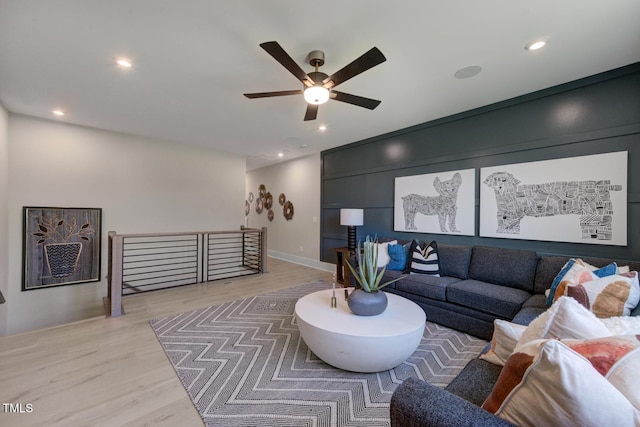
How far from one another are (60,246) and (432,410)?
18.1 ft

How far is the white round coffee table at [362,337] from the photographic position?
1.90 metres

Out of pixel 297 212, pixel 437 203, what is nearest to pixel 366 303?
pixel 437 203

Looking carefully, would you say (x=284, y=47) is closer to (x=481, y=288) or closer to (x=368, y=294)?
(x=368, y=294)

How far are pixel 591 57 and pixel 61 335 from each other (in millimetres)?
5695

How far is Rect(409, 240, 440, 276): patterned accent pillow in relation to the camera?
3402 mm

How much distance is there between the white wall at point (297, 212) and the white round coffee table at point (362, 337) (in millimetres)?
3473

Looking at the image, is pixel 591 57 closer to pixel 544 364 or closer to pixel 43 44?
pixel 544 364

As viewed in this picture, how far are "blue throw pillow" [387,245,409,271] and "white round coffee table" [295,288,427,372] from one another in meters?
1.47

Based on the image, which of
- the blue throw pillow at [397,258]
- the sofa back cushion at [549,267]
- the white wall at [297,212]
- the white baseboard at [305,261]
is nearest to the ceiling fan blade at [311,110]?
the blue throw pillow at [397,258]

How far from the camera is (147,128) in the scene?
437cm

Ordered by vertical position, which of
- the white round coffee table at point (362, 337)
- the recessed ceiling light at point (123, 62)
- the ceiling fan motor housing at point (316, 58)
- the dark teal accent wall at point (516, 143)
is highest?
the recessed ceiling light at point (123, 62)

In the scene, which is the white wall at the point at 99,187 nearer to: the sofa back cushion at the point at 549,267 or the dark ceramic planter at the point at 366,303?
the dark ceramic planter at the point at 366,303

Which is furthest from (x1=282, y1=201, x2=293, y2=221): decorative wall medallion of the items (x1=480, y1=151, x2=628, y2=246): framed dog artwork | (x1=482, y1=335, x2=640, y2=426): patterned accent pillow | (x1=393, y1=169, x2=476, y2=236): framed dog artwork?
(x1=482, y1=335, x2=640, y2=426): patterned accent pillow

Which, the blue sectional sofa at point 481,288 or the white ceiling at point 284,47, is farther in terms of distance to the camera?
the blue sectional sofa at point 481,288
